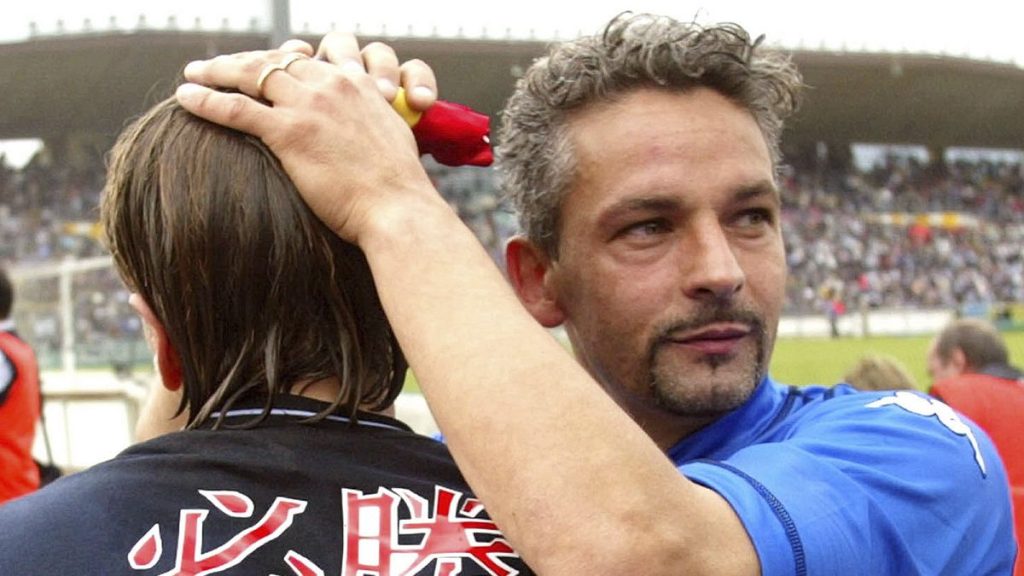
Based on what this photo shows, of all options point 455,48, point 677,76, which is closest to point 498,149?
point 677,76

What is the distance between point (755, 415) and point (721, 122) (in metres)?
0.45

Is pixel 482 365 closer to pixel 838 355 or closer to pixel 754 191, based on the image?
pixel 754 191

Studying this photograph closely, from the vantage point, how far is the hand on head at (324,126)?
127 centimetres

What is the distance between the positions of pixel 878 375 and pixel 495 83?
23221 mm

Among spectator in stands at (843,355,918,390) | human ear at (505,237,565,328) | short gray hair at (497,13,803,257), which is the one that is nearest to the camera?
short gray hair at (497,13,803,257)

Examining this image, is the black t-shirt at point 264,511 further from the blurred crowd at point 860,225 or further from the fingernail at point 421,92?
the blurred crowd at point 860,225

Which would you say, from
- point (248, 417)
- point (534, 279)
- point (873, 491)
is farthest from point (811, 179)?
point (248, 417)

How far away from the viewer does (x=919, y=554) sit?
1.44m

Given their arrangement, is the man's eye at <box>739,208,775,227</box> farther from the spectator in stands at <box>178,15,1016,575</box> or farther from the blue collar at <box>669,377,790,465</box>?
Result: the blue collar at <box>669,377,790,465</box>

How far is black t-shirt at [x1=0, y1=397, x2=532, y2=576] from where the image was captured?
3.79 ft

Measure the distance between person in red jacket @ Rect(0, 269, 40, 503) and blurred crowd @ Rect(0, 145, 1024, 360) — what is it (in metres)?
20.1

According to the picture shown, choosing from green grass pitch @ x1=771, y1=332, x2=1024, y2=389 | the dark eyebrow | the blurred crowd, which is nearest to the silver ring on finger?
the dark eyebrow

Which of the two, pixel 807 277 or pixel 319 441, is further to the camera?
pixel 807 277

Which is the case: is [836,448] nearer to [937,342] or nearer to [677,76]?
[677,76]
